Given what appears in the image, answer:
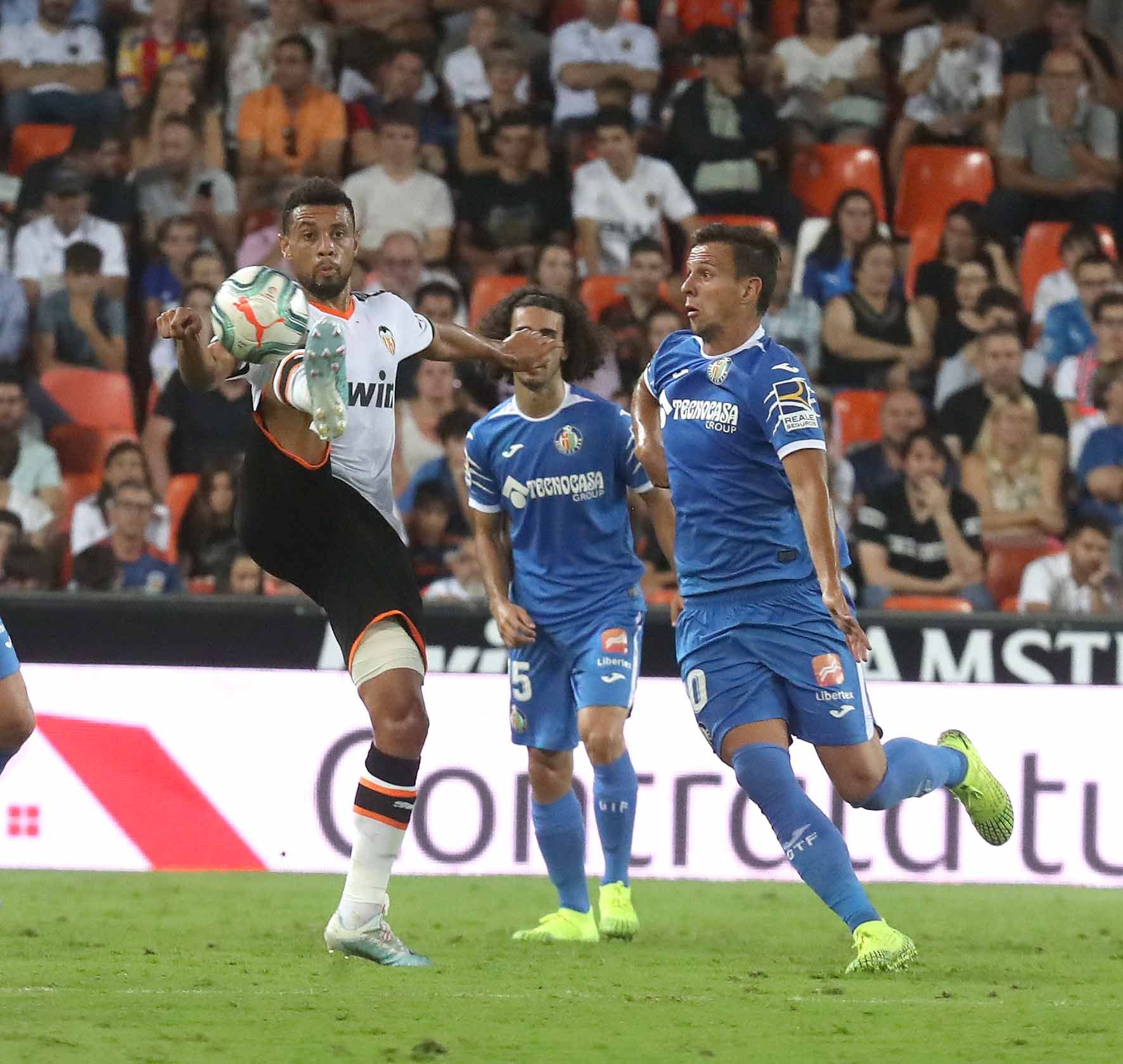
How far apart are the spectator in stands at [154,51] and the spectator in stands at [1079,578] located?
21.6 ft

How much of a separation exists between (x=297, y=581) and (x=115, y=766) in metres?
3.62

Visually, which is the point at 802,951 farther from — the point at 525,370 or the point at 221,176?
the point at 221,176

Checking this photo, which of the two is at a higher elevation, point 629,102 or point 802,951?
point 629,102

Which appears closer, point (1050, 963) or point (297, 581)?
point (297, 581)

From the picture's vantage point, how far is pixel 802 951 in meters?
7.15

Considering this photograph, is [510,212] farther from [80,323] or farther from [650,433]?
[650,433]

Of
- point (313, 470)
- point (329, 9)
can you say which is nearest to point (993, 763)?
point (313, 470)

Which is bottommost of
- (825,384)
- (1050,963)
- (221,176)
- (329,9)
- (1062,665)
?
(1050,963)

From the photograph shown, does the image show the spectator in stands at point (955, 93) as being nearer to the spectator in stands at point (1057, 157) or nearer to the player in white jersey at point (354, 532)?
the spectator in stands at point (1057, 157)

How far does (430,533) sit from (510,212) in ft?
10.3

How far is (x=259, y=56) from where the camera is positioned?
46.7ft

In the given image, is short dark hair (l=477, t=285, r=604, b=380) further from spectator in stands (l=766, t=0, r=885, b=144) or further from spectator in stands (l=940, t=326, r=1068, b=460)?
spectator in stands (l=766, t=0, r=885, b=144)

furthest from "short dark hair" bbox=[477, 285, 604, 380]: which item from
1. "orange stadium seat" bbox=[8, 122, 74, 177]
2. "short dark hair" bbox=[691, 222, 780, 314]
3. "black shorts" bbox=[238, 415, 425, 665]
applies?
"orange stadium seat" bbox=[8, 122, 74, 177]

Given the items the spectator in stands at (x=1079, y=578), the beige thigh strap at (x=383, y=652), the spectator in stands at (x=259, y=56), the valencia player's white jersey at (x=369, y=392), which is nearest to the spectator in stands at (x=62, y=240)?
the spectator in stands at (x=259, y=56)
